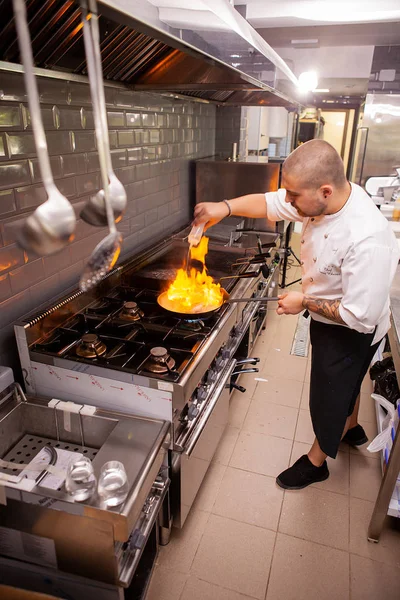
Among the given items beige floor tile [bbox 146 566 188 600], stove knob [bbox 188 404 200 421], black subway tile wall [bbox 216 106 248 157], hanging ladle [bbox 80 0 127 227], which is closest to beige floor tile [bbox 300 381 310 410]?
stove knob [bbox 188 404 200 421]

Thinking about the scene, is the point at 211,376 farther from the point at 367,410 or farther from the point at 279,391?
the point at 367,410

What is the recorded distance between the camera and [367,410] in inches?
106

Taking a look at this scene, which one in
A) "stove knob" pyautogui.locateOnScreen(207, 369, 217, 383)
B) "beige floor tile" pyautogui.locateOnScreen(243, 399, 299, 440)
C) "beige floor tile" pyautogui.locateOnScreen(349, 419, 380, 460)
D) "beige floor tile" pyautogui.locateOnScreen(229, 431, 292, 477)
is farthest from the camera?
"beige floor tile" pyautogui.locateOnScreen(243, 399, 299, 440)

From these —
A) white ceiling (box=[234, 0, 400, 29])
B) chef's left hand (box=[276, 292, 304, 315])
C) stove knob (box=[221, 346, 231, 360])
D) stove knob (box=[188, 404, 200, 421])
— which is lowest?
stove knob (box=[188, 404, 200, 421])

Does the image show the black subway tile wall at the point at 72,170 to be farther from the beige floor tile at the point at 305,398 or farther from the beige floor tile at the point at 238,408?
the beige floor tile at the point at 305,398

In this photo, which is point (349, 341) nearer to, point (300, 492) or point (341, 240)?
point (341, 240)

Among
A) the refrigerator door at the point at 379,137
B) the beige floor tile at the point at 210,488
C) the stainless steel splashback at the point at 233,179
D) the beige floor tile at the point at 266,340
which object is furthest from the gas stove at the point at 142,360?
the refrigerator door at the point at 379,137

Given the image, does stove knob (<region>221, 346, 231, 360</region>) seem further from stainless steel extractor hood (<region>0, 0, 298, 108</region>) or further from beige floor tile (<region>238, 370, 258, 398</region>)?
stainless steel extractor hood (<region>0, 0, 298, 108</region>)

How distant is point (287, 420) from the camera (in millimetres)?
2555

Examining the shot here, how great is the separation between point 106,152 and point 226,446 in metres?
1.89

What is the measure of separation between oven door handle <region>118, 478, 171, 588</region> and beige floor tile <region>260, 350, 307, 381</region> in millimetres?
1607

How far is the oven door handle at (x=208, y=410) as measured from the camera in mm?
1602

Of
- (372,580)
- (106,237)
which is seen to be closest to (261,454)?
(372,580)

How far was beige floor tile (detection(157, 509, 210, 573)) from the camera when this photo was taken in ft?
5.60
